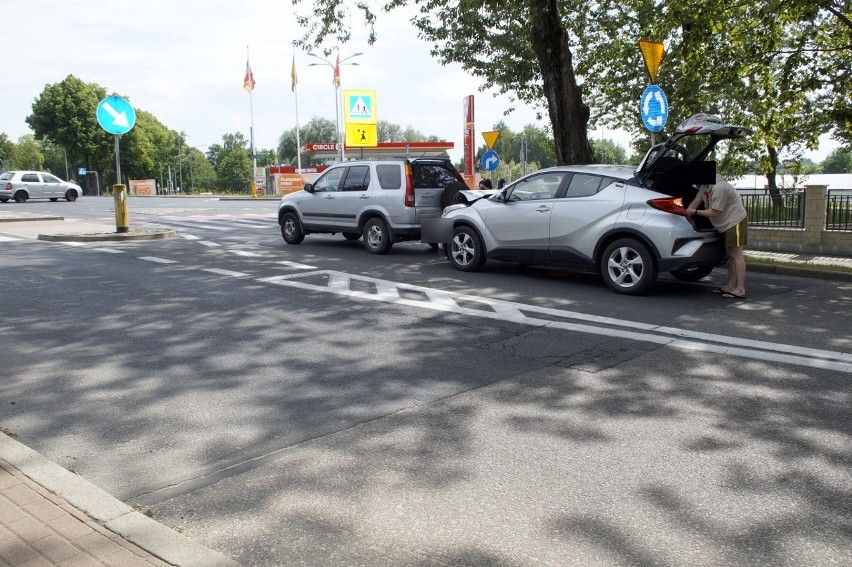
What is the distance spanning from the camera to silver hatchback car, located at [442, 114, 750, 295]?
9430mm

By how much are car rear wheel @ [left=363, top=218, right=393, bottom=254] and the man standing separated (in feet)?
19.4

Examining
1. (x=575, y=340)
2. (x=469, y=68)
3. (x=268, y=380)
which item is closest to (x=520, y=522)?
(x=268, y=380)

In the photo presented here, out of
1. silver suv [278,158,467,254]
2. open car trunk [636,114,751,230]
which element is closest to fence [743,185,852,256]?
silver suv [278,158,467,254]

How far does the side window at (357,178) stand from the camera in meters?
14.3

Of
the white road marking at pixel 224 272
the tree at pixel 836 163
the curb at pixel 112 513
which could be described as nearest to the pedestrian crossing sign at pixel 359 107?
the white road marking at pixel 224 272

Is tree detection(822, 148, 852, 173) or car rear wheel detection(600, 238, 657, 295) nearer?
car rear wheel detection(600, 238, 657, 295)

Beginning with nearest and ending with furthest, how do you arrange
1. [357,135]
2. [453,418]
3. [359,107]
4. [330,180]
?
[453,418], [330,180], [357,135], [359,107]

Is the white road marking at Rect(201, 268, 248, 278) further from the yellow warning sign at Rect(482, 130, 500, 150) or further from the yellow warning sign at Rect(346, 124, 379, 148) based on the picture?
the yellow warning sign at Rect(346, 124, 379, 148)

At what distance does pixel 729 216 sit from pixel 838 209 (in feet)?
25.3

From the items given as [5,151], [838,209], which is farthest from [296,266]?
[5,151]

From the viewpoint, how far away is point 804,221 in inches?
631

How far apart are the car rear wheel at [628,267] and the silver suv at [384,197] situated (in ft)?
14.5

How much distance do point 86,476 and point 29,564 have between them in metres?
1.07

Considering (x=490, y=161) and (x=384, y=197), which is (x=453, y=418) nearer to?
(x=384, y=197)
